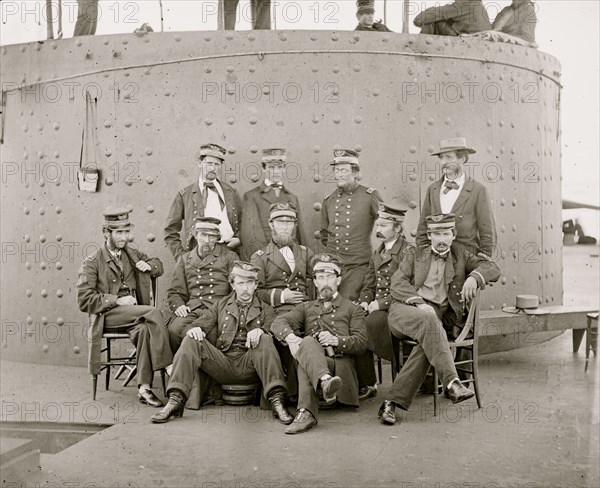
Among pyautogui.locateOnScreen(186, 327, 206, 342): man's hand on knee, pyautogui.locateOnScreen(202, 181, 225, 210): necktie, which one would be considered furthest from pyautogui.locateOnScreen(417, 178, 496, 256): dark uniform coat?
pyautogui.locateOnScreen(186, 327, 206, 342): man's hand on knee

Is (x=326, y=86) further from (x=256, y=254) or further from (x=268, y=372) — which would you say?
(x=268, y=372)

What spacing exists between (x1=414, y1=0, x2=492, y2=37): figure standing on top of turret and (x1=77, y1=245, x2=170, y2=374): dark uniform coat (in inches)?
130

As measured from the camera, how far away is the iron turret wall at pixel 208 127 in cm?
625

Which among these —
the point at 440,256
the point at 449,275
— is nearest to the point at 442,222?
the point at 440,256

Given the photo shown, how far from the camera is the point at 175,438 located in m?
4.33

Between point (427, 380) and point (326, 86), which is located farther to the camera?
point (326, 86)

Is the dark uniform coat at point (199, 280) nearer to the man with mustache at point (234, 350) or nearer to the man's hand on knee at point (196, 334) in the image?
the man with mustache at point (234, 350)

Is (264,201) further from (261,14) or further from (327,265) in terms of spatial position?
(261,14)

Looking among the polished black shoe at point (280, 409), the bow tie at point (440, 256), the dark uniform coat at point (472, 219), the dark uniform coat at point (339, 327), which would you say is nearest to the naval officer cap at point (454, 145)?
the dark uniform coat at point (472, 219)

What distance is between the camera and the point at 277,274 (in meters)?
5.55

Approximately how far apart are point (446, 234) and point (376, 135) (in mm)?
1426

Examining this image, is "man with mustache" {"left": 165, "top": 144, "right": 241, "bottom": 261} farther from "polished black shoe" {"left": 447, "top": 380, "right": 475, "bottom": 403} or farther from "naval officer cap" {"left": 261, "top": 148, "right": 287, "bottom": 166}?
"polished black shoe" {"left": 447, "top": 380, "right": 475, "bottom": 403}

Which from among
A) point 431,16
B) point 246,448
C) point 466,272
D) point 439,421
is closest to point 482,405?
point 439,421

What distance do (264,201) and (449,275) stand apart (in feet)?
5.28
